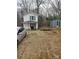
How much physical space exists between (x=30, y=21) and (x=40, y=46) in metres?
0.34

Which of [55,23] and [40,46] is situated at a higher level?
[55,23]

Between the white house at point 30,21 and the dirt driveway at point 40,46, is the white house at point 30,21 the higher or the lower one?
the higher one

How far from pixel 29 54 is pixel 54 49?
12.3 inches

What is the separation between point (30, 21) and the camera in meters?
2.04

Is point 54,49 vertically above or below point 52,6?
below

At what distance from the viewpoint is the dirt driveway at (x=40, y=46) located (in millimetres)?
1978

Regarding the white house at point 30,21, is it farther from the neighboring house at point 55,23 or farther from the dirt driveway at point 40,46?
the neighboring house at point 55,23

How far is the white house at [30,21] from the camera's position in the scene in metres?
2.02

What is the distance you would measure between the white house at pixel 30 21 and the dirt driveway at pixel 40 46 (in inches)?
3.1

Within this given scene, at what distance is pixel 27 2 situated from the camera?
201 cm

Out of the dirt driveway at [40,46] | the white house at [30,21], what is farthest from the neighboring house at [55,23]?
the white house at [30,21]
